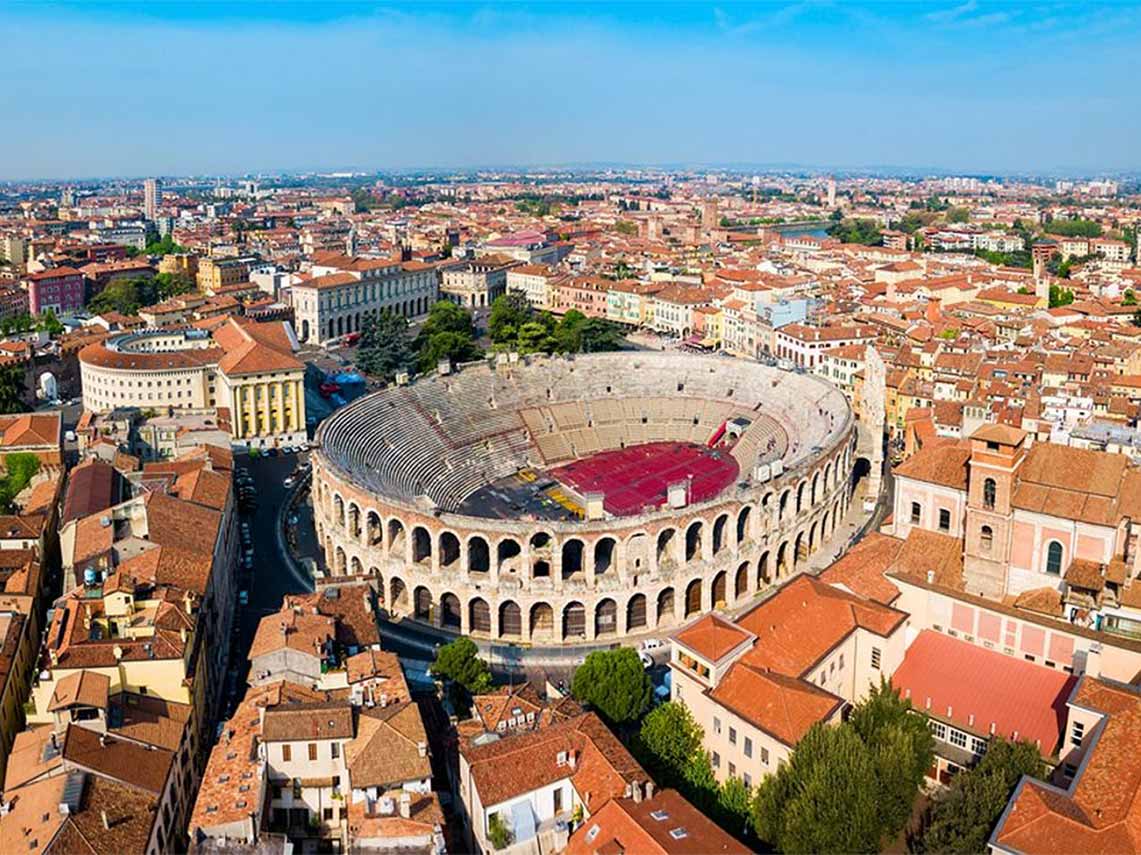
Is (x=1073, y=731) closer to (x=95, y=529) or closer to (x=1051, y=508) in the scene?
(x=1051, y=508)

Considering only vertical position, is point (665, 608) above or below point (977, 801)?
below

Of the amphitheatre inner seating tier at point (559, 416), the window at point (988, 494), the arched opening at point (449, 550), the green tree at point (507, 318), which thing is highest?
the green tree at point (507, 318)

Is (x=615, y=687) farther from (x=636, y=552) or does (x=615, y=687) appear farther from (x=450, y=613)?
(x=450, y=613)

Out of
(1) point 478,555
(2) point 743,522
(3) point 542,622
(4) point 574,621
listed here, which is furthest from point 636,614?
(1) point 478,555

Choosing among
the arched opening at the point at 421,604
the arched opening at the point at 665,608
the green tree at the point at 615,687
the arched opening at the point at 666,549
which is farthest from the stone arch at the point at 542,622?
the green tree at the point at 615,687

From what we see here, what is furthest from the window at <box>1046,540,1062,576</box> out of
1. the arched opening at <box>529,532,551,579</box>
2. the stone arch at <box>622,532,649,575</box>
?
the arched opening at <box>529,532,551,579</box>

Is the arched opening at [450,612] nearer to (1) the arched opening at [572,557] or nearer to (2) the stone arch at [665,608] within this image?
(1) the arched opening at [572,557]
